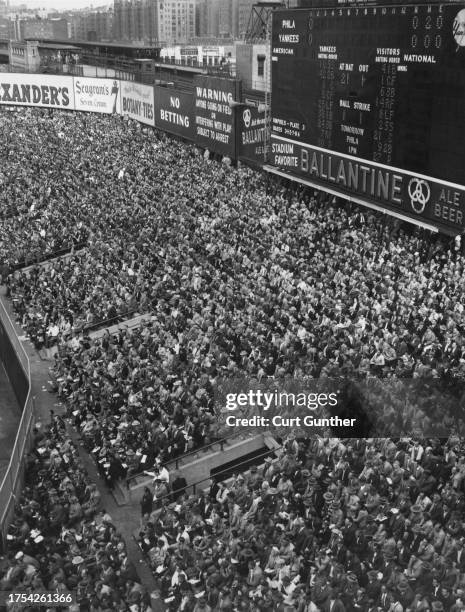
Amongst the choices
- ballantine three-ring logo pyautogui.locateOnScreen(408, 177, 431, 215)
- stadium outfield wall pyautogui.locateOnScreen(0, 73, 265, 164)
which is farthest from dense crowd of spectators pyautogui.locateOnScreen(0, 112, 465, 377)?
stadium outfield wall pyautogui.locateOnScreen(0, 73, 265, 164)

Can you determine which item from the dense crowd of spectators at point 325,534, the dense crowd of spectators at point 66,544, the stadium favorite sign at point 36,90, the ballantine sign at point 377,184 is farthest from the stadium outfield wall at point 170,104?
the dense crowd of spectators at point 325,534

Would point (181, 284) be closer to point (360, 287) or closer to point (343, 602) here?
point (360, 287)

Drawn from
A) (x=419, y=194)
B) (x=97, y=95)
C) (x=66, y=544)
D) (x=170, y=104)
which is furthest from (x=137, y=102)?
(x=66, y=544)

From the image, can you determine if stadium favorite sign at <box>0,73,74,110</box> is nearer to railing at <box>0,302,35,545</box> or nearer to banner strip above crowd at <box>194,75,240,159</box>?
banner strip above crowd at <box>194,75,240,159</box>

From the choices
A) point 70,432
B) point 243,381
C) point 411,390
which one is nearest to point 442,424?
point 411,390

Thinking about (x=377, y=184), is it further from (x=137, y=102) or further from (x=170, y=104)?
(x=137, y=102)

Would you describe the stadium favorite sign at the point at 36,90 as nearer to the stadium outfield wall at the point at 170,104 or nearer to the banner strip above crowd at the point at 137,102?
the stadium outfield wall at the point at 170,104
